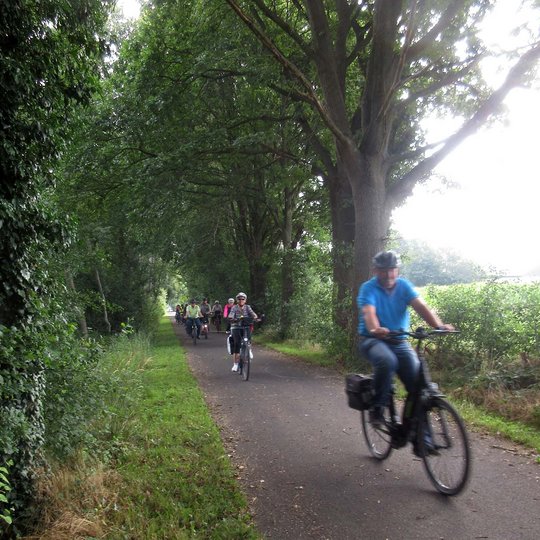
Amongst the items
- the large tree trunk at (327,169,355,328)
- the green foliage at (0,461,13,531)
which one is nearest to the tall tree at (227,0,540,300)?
the large tree trunk at (327,169,355,328)

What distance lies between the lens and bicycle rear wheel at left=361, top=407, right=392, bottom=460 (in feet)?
14.9

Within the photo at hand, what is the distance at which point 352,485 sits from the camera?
434cm

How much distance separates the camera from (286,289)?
20.3 m

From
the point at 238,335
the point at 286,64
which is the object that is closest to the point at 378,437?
the point at 238,335

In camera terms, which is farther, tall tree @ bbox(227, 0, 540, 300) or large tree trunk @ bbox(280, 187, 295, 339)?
large tree trunk @ bbox(280, 187, 295, 339)

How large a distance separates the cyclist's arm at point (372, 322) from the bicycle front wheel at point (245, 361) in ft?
20.8

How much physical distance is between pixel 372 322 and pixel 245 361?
267 inches

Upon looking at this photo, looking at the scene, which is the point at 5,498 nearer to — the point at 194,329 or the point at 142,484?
the point at 142,484

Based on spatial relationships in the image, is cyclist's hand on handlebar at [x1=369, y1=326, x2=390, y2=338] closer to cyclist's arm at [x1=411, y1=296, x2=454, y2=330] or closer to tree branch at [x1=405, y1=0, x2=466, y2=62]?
cyclist's arm at [x1=411, y1=296, x2=454, y2=330]

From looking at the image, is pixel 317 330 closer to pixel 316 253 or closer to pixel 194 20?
pixel 316 253

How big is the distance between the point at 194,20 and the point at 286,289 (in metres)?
11.7

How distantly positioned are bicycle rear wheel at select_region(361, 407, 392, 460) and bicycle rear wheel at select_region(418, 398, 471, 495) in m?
0.46

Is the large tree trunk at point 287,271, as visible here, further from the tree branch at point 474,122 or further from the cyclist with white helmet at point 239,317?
the cyclist with white helmet at point 239,317

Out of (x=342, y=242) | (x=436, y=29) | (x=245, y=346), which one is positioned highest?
(x=436, y=29)
